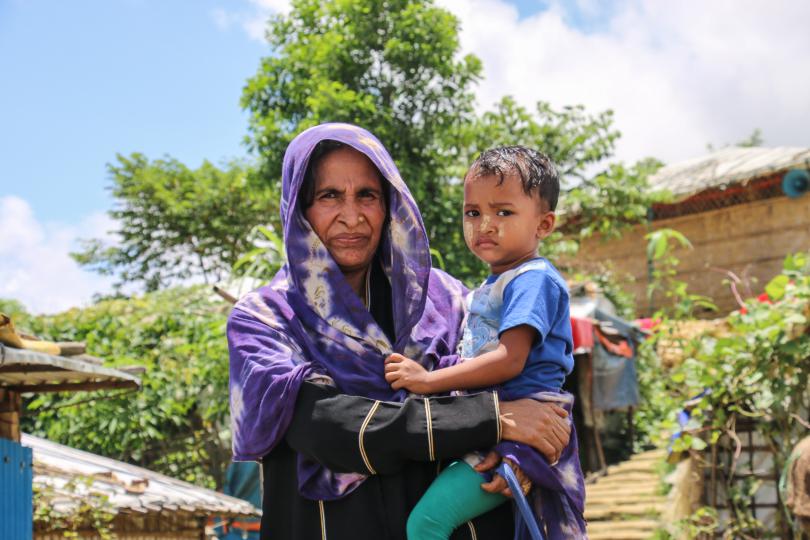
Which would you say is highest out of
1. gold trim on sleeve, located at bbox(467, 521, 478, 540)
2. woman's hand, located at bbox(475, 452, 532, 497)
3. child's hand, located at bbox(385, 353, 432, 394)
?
child's hand, located at bbox(385, 353, 432, 394)

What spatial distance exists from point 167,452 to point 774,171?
29.3 feet

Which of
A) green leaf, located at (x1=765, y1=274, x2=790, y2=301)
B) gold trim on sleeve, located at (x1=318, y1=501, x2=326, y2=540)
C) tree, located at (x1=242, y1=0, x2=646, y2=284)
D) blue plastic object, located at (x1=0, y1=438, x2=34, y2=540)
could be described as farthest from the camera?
tree, located at (x1=242, y1=0, x2=646, y2=284)

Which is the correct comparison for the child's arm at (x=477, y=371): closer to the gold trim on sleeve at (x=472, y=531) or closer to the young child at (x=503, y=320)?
the young child at (x=503, y=320)

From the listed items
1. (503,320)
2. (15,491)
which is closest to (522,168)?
(503,320)

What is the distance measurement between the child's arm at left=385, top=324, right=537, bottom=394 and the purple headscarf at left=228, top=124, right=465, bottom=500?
0.05 m

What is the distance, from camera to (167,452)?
1059 centimetres

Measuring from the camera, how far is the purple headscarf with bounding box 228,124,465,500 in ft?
6.34

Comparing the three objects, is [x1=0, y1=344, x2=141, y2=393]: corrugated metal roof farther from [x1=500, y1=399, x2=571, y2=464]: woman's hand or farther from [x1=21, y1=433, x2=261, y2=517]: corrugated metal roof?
[x1=500, y1=399, x2=571, y2=464]: woman's hand

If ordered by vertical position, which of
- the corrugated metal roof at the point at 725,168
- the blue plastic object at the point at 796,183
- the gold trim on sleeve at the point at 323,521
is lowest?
the gold trim on sleeve at the point at 323,521

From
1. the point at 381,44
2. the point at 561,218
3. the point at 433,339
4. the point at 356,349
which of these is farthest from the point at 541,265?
the point at 561,218

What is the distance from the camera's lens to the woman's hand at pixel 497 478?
6.24ft

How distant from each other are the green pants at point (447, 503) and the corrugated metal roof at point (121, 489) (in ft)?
16.4

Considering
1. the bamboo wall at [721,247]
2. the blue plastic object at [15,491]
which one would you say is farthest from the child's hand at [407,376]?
the bamboo wall at [721,247]

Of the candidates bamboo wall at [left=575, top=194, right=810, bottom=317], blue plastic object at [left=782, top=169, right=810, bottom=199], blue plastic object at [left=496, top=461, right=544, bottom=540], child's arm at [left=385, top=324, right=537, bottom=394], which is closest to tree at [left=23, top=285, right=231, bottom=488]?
bamboo wall at [left=575, top=194, right=810, bottom=317]
